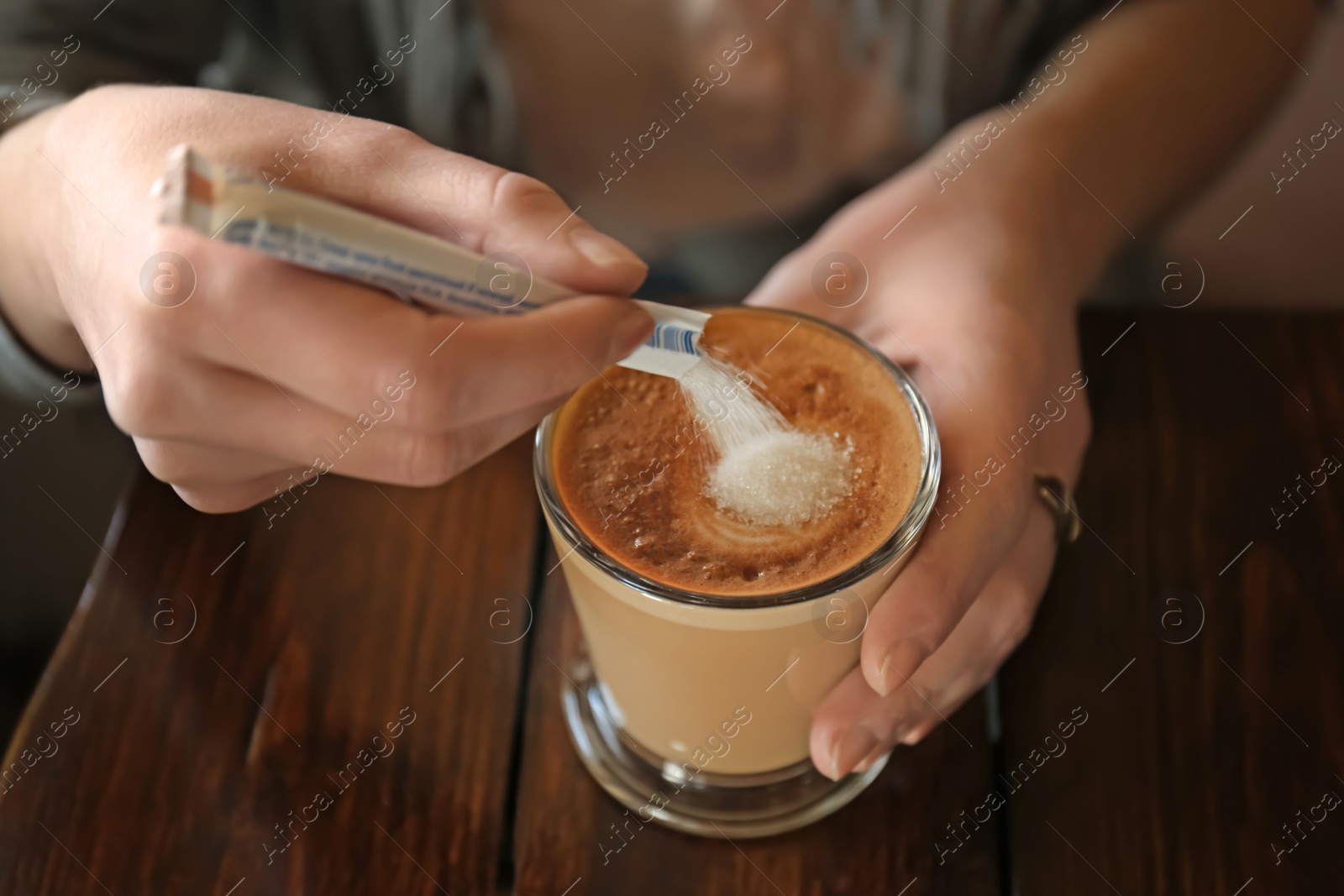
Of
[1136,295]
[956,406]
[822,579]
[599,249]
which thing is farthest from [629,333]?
[1136,295]

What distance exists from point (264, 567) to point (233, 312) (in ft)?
1.19

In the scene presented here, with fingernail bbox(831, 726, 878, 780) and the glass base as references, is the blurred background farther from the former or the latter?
fingernail bbox(831, 726, 878, 780)

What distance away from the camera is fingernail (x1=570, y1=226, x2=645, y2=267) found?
17.6 inches

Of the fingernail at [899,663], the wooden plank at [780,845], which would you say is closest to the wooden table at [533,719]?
the wooden plank at [780,845]

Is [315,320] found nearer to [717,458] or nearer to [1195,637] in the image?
[717,458]

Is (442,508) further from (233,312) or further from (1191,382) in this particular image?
(1191,382)

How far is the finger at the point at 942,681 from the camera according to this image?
0.59m

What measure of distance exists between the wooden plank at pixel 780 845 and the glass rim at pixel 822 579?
0.19m

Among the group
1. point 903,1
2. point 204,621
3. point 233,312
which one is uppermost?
point 903,1

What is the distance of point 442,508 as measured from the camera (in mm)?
761

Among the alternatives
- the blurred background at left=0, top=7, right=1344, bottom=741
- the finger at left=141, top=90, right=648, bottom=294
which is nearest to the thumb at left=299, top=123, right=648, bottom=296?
the finger at left=141, top=90, right=648, bottom=294

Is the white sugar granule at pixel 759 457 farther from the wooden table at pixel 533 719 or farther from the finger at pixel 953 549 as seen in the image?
the wooden table at pixel 533 719

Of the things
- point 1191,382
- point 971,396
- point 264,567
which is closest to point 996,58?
point 1191,382

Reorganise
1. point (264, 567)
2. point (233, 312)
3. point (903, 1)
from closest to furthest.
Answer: point (233, 312), point (264, 567), point (903, 1)
